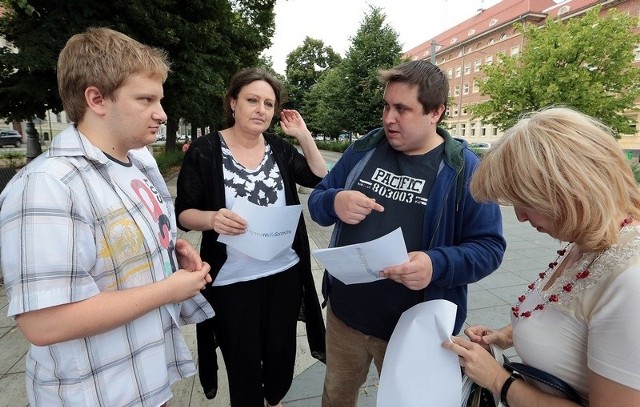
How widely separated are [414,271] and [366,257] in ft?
0.61

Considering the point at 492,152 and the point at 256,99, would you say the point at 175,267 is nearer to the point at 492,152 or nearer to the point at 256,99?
the point at 256,99

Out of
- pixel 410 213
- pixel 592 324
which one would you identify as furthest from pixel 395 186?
pixel 592 324

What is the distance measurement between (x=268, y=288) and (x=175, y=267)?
0.71m

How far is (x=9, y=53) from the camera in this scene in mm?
7609

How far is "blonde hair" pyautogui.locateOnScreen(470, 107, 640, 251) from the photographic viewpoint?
888 mm

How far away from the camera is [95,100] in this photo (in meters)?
1.13

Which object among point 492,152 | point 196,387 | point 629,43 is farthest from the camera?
point 629,43

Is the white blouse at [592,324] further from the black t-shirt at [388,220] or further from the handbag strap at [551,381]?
the black t-shirt at [388,220]

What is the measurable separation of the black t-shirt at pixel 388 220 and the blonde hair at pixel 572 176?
55cm

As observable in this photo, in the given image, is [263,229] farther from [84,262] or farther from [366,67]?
[366,67]

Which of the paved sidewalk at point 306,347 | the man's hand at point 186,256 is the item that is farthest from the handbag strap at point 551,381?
the paved sidewalk at point 306,347

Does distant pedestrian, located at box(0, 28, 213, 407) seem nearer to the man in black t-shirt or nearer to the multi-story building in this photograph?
the man in black t-shirt

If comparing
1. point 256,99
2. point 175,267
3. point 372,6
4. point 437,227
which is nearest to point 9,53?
point 256,99

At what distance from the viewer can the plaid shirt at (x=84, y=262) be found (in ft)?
2.95
